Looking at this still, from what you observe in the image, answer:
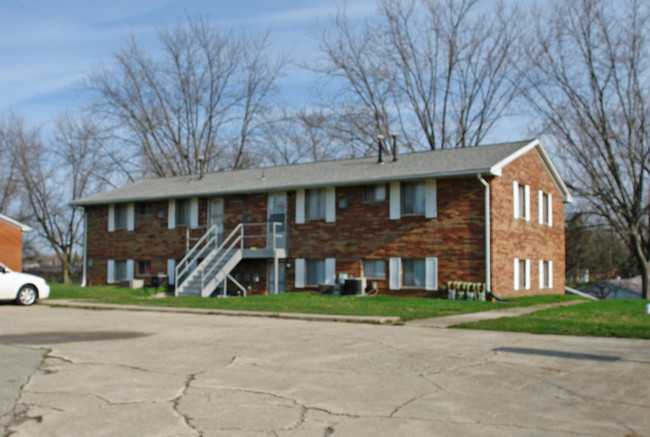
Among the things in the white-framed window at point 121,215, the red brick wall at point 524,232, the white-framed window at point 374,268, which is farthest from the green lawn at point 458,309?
the white-framed window at point 121,215

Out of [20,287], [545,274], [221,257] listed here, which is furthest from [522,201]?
[20,287]

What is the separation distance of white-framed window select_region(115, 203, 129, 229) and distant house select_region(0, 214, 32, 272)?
826cm

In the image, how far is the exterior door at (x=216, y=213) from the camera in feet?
98.3

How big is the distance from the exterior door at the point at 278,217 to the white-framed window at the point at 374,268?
3765 millimetres

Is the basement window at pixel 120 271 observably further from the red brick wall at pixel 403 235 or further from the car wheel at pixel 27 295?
the car wheel at pixel 27 295

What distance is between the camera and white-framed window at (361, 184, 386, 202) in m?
26.1

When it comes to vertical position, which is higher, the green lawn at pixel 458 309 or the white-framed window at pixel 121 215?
the white-framed window at pixel 121 215

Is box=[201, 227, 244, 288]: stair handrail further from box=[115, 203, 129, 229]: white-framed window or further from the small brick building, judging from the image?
box=[115, 203, 129, 229]: white-framed window

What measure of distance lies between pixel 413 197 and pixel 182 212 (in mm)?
11331

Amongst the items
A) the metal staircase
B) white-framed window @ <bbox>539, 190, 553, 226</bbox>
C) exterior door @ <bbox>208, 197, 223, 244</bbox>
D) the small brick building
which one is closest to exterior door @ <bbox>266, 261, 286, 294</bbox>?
the small brick building

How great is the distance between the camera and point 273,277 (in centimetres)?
2870

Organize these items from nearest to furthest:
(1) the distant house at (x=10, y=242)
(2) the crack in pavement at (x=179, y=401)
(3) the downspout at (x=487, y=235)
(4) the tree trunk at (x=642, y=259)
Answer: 1. (2) the crack in pavement at (x=179, y=401)
2. (3) the downspout at (x=487, y=235)
3. (4) the tree trunk at (x=642, y=259)
4. (1) the distant house at (x=10, y=242)

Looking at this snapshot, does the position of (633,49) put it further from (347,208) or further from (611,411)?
(611,411)

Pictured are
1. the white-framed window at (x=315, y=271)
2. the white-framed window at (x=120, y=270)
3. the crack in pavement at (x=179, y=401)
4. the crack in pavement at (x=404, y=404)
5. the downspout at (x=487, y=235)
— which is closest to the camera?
the crack in pavement at (x=179, y=401)
